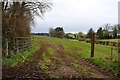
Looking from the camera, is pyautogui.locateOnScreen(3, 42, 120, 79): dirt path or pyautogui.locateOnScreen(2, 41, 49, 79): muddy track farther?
pyautogui.locateOnScreen(3, 42, 120, 79): dirt path

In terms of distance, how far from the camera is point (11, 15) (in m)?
5.80

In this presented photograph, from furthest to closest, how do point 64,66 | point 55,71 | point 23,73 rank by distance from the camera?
point 64,66, point 55,71, point 23,73

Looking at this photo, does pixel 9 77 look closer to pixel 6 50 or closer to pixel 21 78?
pixel 21 78

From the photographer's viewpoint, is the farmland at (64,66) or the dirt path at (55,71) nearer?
the dirt path at (55,71)

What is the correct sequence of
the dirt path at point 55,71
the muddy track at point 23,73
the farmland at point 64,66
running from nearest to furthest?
the muddy track at point 23,73 < the dirt path at point 55,71 < the farmland at point 64,66

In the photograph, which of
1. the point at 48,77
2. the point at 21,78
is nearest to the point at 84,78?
the point at 48,77

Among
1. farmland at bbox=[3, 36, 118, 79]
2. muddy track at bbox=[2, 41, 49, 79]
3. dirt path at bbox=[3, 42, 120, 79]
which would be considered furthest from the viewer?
farmland at bbox=[3, 36, 118, 79]

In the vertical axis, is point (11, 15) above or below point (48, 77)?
above

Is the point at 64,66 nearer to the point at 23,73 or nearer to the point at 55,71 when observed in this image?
the point at 55,71

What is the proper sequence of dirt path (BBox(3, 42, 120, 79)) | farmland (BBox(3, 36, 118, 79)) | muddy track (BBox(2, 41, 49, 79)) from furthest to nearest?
farmland (BBox(3, 36, 118, 79)), dirt path (BBox(3, 42, 120, 79)), muddy track (BBox(2, 41, 49, 79))

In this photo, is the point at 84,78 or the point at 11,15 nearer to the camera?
the point at 84,78

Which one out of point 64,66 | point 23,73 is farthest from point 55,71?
point 23,73

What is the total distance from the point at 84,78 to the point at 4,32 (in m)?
5.07

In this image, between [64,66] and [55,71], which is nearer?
[55,71]
